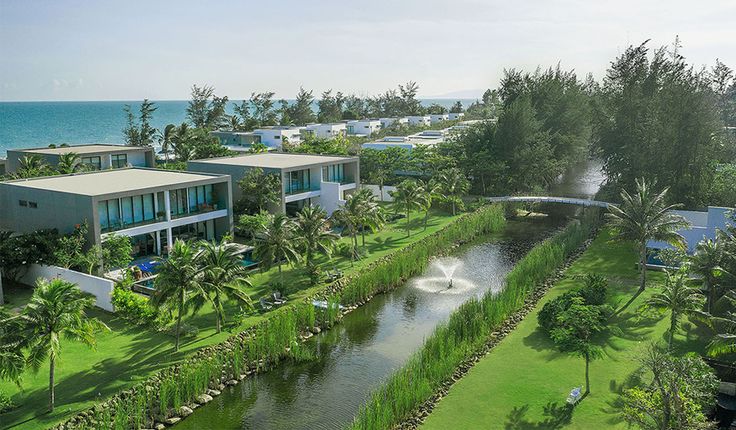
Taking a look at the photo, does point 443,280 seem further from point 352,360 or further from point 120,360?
point 120,360

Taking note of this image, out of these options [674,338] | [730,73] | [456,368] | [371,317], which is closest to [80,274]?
[371,317]

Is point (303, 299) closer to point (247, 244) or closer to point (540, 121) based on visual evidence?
point (247, 244)

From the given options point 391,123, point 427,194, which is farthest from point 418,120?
point 427,194

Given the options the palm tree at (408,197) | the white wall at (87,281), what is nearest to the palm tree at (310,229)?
the white wall at (87,281)

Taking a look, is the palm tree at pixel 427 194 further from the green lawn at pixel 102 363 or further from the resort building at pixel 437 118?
the resort building at pixel 437 118

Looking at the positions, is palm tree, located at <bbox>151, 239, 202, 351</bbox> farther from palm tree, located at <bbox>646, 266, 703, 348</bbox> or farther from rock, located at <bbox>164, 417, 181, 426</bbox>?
palm tree, located at <bbox>646, 266, 703, 348</bbox>

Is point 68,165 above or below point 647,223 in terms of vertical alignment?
above

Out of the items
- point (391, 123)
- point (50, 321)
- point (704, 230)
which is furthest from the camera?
point (391, 123)
